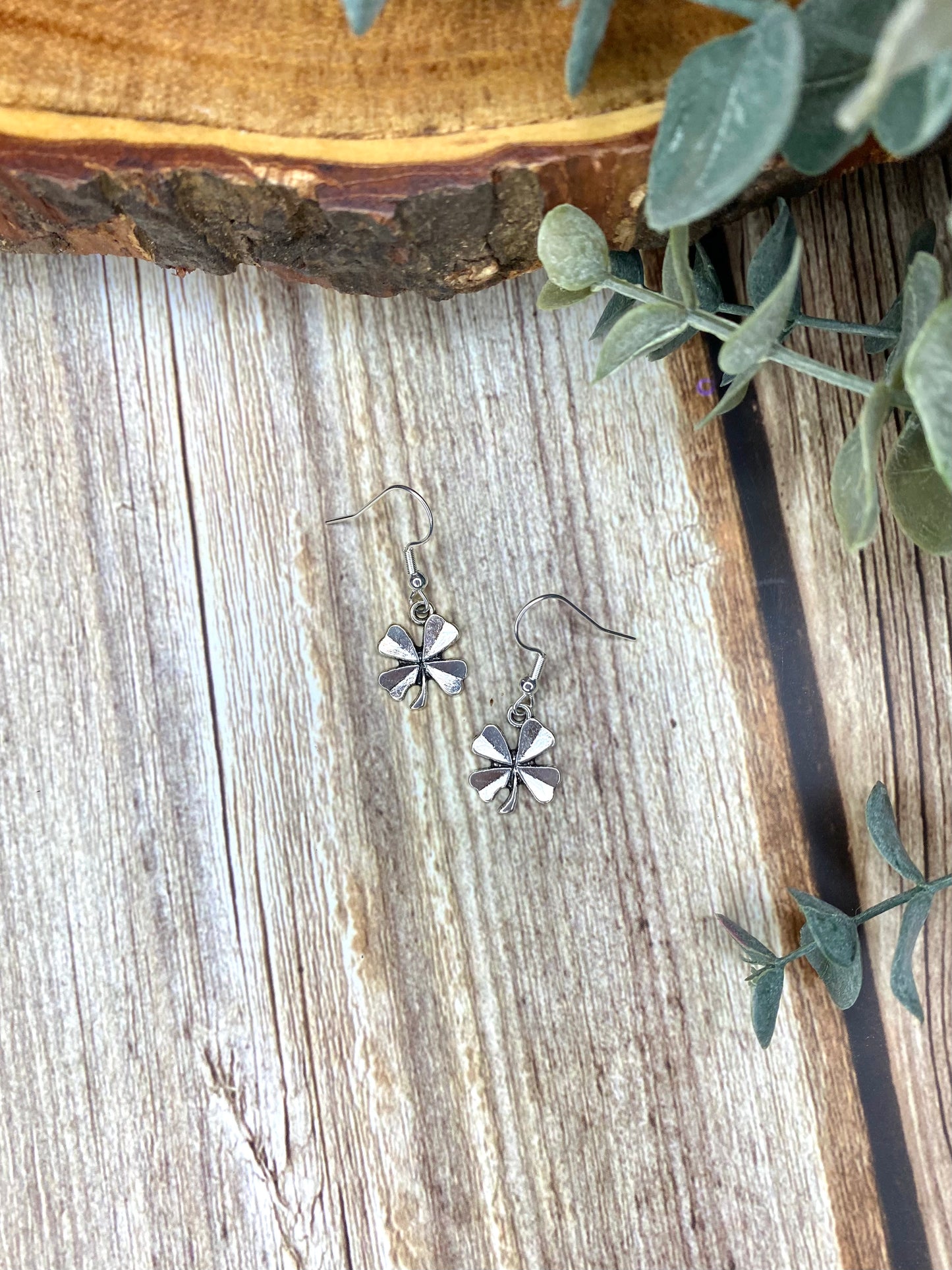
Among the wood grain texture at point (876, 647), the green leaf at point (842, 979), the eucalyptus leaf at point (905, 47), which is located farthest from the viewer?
the wood grain texture at point (876, 647)

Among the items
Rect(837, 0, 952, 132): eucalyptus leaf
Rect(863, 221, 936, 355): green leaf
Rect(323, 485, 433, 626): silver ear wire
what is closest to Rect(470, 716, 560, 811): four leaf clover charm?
Rect(323, 485, 433, 626): silver ear wire

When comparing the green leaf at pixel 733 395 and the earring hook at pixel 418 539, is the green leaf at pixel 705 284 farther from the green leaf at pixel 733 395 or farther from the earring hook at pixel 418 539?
the earring hook at pixel 418 539

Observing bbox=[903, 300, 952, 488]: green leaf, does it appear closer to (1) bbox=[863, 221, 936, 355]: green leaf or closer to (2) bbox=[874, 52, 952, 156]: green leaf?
(2) bbox=[874, 52, 952, 156]: green leaf

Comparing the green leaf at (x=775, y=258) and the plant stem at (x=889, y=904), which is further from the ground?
the green leaf at (x=775, y=258)

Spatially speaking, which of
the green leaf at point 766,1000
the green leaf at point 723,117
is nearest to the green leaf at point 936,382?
the green leaf at point 723,117

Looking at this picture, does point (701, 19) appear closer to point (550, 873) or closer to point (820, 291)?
point (820, 291)

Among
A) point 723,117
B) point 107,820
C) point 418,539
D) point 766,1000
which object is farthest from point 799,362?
point 107,820

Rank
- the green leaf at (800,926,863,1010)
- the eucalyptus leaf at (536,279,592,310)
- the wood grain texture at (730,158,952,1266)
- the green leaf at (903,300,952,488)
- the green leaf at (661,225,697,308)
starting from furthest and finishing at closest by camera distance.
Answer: the wood grain texture at (730,158,952,1266)
the green leaf at (800,926,863,1010)
the eucalyptus leaf at (536,279,592,310)
the green leaf at (661,225,697,308)
the green leaf at (903,300,952,488)
